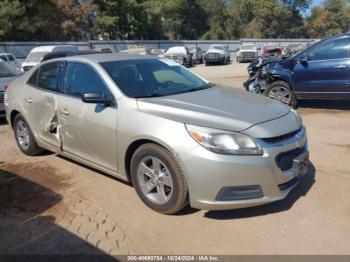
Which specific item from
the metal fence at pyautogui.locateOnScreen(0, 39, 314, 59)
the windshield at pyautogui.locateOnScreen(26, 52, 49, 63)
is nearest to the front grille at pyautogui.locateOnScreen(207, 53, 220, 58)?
the metal fence at pyautogui.locateOnScreen(0, 39, 314, 59)

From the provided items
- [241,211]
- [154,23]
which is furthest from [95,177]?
[154,23]

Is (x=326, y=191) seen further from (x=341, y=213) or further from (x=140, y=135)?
(x=140, y=135)

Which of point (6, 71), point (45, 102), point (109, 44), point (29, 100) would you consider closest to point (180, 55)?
point (109, 44)

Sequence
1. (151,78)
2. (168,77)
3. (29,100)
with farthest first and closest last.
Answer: (29,100)
(168,77)
(151,78)

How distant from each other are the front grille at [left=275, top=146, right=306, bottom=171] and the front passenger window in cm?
207

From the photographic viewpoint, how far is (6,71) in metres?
9.96

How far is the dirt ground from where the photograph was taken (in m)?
3.54

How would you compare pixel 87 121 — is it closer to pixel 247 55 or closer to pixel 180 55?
pixel 180 55

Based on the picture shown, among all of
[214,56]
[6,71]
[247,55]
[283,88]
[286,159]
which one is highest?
[6,71]

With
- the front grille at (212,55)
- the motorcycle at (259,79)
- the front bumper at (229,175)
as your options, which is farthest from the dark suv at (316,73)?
the front grille at (212,55)

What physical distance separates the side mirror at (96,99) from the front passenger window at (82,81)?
0.11 meters

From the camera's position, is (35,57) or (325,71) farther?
(35,57)

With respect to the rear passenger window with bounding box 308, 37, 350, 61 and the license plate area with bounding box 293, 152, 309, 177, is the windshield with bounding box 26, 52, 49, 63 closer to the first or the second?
the rear passenger window with bounding box 308, 37, 350, 61

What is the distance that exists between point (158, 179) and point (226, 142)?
86cm
